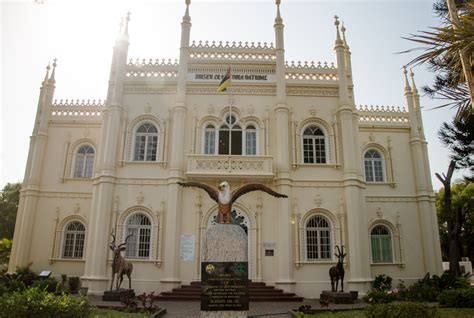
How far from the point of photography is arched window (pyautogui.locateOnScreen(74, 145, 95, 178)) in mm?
22000

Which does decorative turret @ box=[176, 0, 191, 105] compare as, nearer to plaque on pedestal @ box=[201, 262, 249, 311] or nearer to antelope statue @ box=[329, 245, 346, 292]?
antelope statue @ box=[329, 245, 346, 292]

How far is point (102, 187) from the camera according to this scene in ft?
62.3

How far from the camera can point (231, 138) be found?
2036 cm

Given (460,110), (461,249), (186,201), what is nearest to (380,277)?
(186,201)

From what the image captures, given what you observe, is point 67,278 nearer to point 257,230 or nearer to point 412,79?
point 257,230

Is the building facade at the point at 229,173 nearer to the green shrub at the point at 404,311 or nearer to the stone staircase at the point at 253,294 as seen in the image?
the stone staircase at the point at 253,294

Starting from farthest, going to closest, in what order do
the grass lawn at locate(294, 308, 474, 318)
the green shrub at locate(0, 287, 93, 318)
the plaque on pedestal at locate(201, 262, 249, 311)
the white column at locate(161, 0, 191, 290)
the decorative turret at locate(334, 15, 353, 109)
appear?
the decorative turret at locate(334, 15, 353, 109), the white column at locate(161, 0, 191, 290), the grass lawn at locate(294, 308, 474, 318), the plaque on pedestal at locate(201, 262, 249, 311), the green shrub at locate(0, 287, 93, 318)

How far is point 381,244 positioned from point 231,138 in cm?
1029

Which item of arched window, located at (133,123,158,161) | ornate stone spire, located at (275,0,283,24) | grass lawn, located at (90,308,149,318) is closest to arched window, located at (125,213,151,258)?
arched window, located at (133,123,158,161)

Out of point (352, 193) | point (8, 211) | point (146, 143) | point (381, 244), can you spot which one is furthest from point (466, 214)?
point (8, 211)

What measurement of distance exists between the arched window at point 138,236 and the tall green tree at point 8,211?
1984cm

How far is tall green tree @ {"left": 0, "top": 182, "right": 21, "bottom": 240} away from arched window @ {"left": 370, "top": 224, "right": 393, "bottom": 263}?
97.1ft

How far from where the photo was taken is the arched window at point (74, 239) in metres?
20.7

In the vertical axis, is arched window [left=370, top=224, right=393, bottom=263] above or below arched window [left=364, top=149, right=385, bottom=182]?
below
